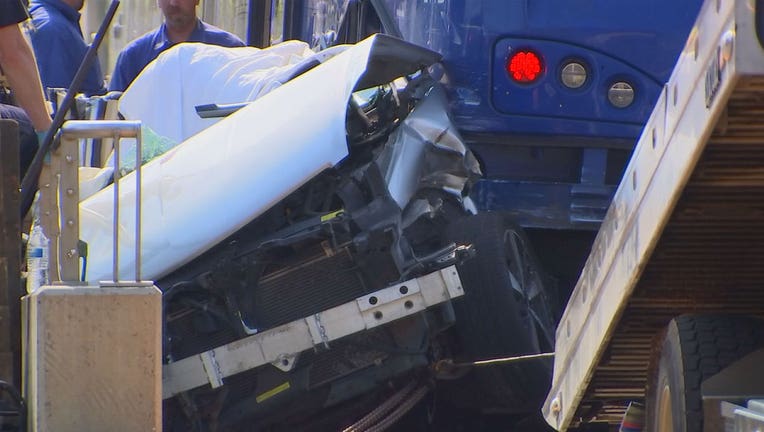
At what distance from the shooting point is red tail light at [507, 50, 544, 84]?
609cm

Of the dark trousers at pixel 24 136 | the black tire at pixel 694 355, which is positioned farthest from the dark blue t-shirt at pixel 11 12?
the black tire at pixel 694 355

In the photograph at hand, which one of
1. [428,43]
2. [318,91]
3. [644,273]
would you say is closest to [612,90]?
[428,43]

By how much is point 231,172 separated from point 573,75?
5.40 feet

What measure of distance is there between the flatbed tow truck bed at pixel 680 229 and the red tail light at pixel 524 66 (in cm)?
195

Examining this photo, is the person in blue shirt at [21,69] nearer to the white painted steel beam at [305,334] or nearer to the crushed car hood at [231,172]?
the crushed car hood at [231,172]

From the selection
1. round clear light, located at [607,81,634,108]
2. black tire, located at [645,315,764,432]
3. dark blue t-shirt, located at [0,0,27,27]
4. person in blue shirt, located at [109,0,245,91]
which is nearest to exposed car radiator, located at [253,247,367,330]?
dark blue t-shirt, located at [0,0,27,27]

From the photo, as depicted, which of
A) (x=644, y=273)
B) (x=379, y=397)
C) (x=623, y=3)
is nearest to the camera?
(x=644, y=273)

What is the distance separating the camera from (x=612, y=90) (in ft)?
20.0

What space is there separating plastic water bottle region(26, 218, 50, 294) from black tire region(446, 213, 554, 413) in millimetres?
1515

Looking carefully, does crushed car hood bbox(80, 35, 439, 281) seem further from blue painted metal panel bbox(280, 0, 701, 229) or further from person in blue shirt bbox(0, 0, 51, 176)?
blue painted metal panel bbox(280, 0, 701, 229)

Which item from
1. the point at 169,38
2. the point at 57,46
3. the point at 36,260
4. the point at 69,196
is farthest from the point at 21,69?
the point at 169,38

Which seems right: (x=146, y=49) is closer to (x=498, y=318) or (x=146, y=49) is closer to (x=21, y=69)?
(x=21, y=69)

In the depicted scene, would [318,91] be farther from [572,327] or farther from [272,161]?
[572,327]

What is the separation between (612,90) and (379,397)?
5.53 feet
